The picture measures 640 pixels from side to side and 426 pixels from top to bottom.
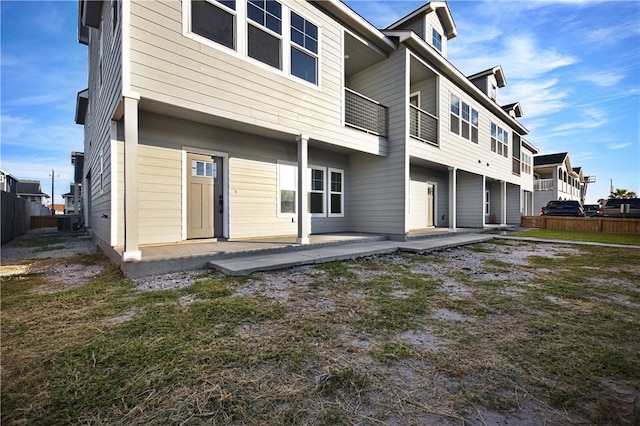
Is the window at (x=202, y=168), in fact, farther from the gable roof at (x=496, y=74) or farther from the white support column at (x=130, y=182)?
the gable roof at (x=496, y=74)

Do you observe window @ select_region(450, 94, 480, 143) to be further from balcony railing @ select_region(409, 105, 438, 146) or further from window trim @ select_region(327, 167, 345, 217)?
window trim @ select_region(327, 167, 345, 217)

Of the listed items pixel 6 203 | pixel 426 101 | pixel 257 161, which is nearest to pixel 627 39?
pixel 426 101

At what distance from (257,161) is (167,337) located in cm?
575

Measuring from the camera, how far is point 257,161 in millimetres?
7516

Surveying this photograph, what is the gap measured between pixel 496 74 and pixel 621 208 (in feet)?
34.9

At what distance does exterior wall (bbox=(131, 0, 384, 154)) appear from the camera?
454cm

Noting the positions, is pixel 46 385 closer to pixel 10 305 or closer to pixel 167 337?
pixel 167 337

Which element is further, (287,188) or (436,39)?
(436,39)

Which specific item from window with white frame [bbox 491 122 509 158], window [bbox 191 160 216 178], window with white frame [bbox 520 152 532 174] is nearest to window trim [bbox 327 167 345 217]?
window [bbox 191 160 216 178]

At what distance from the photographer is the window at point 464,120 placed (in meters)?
11.4

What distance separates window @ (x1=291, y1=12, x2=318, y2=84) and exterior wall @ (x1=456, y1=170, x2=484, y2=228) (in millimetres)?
9864

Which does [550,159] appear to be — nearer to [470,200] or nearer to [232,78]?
[470,200]

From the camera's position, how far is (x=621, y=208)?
621 inches

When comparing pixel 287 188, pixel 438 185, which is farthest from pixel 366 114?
pixel 438 185
